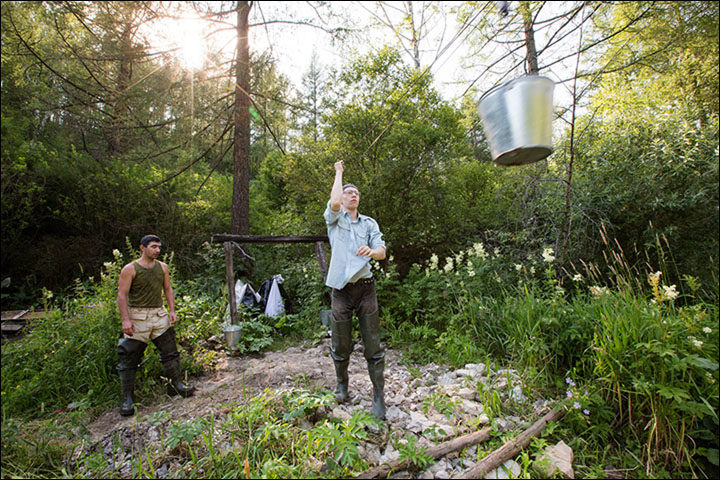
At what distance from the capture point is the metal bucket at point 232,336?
427 centimetres

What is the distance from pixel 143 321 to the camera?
3.08 metres

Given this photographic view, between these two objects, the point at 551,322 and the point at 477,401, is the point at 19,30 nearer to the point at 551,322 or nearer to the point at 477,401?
the point at 477,401

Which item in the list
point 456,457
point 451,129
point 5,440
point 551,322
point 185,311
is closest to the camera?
point 5,440

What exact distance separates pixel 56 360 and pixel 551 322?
4856mm

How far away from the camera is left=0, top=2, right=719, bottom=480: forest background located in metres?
3.51

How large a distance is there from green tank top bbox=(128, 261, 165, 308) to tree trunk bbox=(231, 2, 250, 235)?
3.76 metres

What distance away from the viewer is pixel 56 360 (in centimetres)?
332

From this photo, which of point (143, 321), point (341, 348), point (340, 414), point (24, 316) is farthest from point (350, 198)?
point (24, 316)

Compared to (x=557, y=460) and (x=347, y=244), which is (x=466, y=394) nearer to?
Answer: (x=557, y=460)

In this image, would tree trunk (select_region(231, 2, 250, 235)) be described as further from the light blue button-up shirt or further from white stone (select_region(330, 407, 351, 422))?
white stone (select_region(330, 407, 351, 422))

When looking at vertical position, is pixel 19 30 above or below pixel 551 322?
above

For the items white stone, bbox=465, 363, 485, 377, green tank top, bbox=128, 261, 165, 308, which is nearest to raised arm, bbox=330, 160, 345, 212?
green tank top, bbox=128, 261, 165, 308

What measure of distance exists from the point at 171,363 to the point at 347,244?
2180 millimetres

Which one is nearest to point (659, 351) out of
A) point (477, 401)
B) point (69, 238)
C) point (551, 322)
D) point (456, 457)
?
point (551, 322)
